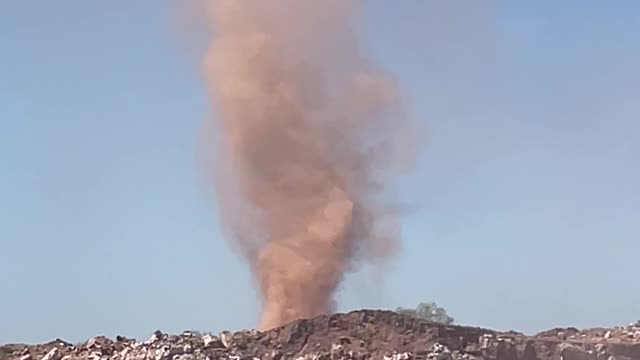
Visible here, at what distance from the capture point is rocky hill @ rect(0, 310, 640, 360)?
5459 centimetres

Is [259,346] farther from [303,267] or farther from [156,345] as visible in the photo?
[303,267]

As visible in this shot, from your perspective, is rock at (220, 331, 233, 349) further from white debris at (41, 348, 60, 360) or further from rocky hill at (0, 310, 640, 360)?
white debris at (41, 348, 60, 360)

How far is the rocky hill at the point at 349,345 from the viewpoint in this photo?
54594mm

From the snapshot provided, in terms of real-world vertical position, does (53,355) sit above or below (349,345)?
above

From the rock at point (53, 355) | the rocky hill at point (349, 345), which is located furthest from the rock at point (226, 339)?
the rock at point (53, 355)

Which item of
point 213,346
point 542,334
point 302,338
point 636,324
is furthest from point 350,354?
point 636,324

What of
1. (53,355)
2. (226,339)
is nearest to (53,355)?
(53,355)

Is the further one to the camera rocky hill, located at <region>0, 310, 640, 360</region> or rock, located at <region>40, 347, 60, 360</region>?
rock, located at <region>40, 347, 60, 360</region>

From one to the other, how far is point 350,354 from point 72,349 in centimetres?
1449

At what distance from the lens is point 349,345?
5500 centimetres

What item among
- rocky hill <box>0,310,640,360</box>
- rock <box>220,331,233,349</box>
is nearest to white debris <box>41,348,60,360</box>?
rocky hill <box>0,310,640,360</box>

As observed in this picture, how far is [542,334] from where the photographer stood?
66.6 metres

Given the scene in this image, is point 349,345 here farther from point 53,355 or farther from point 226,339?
point 53,355

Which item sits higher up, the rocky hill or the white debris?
the white debris
